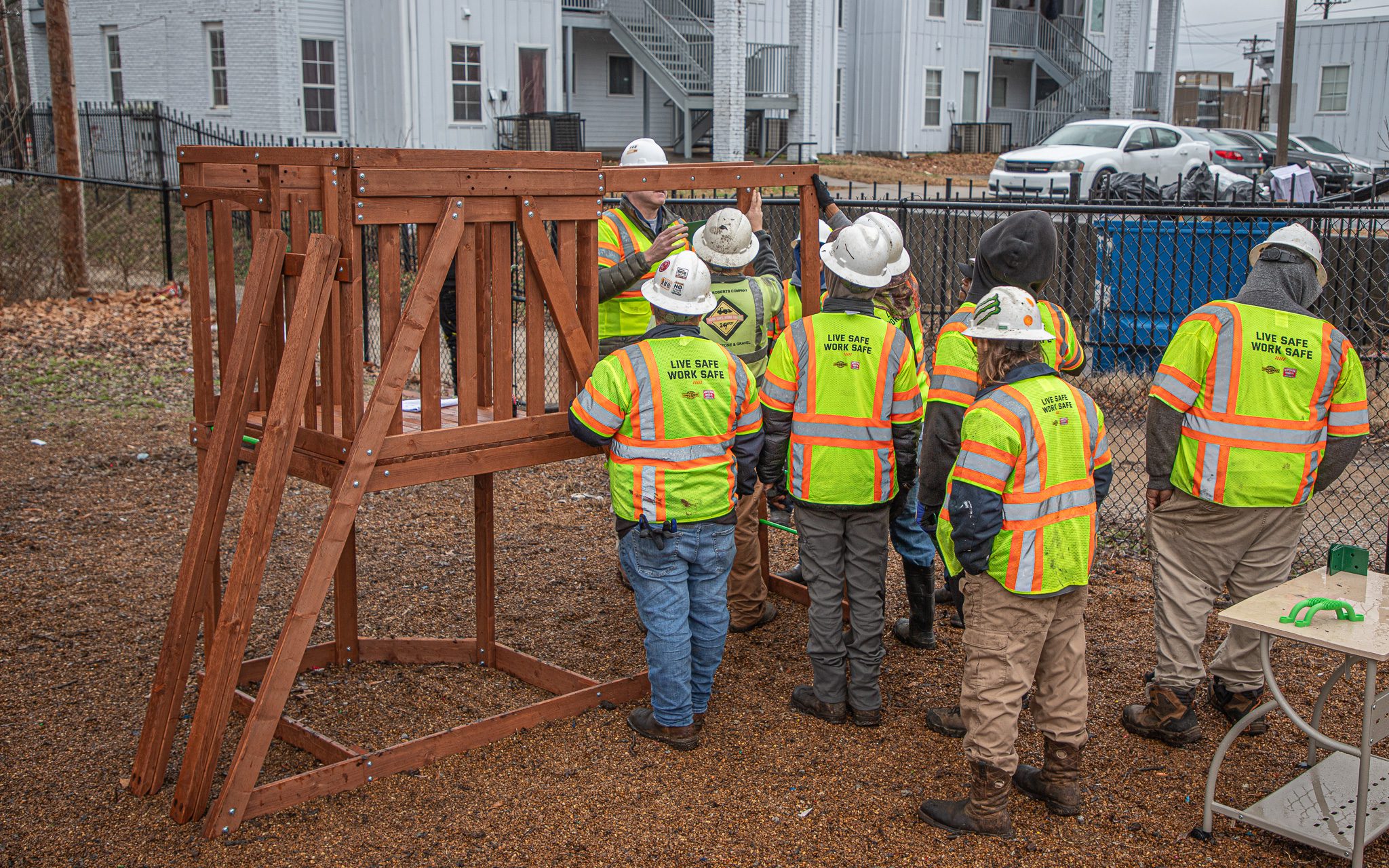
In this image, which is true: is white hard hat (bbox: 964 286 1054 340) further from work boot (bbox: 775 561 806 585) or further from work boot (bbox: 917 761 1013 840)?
work boot (bbox: 775 561 806 585)

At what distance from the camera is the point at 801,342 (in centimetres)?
463

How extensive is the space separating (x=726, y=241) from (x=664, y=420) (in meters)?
0.98

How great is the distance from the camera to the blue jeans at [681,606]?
446 centimetres

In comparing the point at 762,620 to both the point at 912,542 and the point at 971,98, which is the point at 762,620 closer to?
the point at 912,542

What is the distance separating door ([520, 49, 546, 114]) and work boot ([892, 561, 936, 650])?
68.5ft

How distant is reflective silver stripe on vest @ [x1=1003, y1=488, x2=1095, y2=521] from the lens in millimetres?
3820

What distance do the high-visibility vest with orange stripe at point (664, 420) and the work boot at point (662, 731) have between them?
81 cm

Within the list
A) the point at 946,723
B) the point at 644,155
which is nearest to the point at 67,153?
the point at 644,155

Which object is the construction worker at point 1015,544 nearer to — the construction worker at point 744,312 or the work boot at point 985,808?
the work boot at point 985,808

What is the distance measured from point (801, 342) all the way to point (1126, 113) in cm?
3511

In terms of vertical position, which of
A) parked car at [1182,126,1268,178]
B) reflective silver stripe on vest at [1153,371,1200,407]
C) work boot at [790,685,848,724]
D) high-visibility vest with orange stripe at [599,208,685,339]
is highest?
parked car at [1182,126,1268,178]

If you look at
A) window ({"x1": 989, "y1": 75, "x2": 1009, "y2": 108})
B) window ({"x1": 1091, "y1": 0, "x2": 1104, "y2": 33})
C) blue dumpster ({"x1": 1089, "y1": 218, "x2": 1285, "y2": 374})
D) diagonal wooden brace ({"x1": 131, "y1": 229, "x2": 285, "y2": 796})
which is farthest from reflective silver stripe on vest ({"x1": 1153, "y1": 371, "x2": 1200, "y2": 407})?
window ({"x1": 1091, "y1": 0, "x2": 1104, "y2": 33})

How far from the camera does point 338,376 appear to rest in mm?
4273

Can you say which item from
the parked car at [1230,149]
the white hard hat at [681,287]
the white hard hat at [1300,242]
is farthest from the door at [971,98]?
the white hard hat at [681,287]
